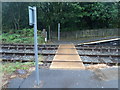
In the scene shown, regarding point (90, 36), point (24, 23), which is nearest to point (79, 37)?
point (90, 36)

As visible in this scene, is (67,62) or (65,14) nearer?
(67,62)

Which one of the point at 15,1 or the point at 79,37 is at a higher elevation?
the point at 15,1

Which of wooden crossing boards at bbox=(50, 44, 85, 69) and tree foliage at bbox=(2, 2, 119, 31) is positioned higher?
tree foliage at bbox=(2, 2, 119, 31)

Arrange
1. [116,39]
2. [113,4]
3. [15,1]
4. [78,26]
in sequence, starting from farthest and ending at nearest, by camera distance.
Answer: [78,26] < [15,1] < [113,4] < [116,39]

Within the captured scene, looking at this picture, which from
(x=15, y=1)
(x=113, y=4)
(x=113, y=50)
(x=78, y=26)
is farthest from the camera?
(x=78, y=26)

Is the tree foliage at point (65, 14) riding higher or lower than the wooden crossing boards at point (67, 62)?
higher

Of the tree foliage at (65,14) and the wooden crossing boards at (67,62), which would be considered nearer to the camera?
the wooden crossing boards at (67,62)

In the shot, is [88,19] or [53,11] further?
[88,19]

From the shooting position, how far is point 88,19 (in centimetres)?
1909

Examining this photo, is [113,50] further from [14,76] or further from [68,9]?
[68,9]

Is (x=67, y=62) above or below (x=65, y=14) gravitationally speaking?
below

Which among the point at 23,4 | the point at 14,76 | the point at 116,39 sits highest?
the point at 23,4

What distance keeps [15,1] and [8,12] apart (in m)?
2.57

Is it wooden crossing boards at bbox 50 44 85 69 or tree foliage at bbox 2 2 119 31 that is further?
tree foliage at bbox 2 2 119 31
